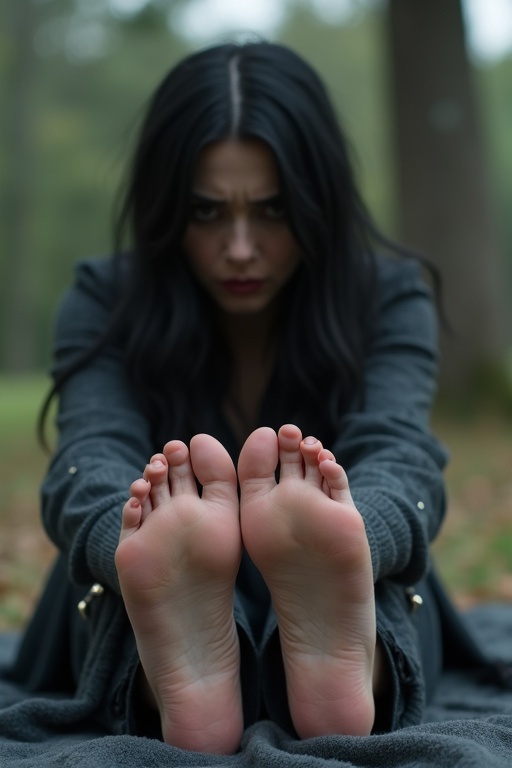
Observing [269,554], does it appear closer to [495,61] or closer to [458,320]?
[458,320]

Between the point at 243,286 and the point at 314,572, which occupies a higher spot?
the point at 243,286

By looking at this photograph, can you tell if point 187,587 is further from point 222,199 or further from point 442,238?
point 442,238

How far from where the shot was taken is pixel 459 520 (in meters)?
4.00

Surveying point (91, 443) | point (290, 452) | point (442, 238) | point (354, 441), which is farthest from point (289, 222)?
point (442, 238)

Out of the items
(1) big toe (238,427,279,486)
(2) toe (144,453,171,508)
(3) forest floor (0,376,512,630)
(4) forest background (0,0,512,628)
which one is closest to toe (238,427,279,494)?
(1) big toe (238,427,279,486)

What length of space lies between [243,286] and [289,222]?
5.6 inches

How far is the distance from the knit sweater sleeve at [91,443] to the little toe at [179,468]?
18cm

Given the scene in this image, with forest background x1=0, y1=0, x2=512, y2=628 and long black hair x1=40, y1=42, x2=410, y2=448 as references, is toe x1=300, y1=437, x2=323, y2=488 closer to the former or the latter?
long black hair x1=40, y1=42, x2=410, y2=448

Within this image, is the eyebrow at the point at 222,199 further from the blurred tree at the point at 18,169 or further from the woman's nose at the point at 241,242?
the blurred tree at the point at 18,169

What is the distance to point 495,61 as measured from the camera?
2131 cm

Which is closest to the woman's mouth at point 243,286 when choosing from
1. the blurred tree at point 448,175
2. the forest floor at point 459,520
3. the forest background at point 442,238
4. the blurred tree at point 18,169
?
the forest background at point 442,238

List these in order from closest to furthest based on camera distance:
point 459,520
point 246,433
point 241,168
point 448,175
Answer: point 241,168 < point 246,433 < point 459,520 < point 448,175

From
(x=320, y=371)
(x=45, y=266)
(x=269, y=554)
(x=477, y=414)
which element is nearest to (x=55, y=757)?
(x=269, y=554)

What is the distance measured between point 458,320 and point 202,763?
15.0ft
